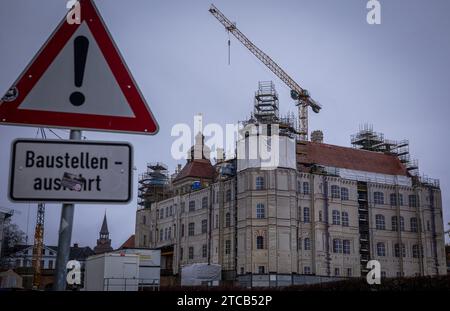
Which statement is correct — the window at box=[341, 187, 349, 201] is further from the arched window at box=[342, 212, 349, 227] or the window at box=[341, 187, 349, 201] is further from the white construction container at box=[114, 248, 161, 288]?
the white construction container at box=[114, 248, 161, 288]

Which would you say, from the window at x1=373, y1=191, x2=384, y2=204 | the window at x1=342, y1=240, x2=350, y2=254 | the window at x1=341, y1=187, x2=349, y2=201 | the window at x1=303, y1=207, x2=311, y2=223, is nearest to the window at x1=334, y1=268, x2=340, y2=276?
the window at x1=342, y1=240, x2=350, y2=254

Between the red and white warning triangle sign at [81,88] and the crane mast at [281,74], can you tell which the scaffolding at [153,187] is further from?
the red and white warning triangle sign at [81,88]

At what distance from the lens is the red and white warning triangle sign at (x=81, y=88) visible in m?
3.20

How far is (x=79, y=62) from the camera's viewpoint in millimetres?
3305

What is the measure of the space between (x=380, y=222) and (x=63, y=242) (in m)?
76.3

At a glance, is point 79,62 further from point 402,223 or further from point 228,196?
point 402,223

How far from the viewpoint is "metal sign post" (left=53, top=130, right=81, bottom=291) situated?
3059mm

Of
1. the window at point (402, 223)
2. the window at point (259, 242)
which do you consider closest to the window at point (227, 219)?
the window at point (259, 242)

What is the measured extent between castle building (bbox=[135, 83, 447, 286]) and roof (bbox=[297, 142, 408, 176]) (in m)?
0.19

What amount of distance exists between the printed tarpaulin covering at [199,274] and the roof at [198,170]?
23199 mm

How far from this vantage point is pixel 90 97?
3.28 meters

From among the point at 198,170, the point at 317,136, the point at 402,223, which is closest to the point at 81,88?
the point at 402,223

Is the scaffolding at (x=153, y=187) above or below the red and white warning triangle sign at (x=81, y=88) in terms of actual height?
above
